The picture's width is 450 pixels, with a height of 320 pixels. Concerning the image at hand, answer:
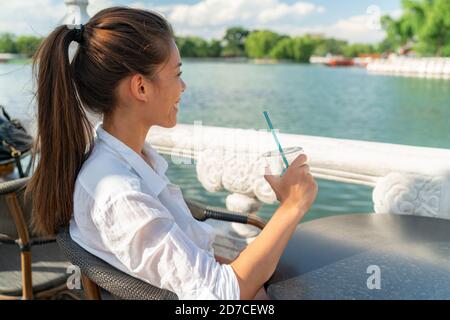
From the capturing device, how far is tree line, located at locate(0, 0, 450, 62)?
166 feet

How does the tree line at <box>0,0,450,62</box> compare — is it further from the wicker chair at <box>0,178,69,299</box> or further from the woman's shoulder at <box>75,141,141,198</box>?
the woman's shoulder at <box>75,141,141,198</box>

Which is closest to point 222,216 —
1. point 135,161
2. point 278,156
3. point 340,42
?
point 278,156

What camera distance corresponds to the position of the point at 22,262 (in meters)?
1.45

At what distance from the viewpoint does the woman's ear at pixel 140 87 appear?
0.97 meters

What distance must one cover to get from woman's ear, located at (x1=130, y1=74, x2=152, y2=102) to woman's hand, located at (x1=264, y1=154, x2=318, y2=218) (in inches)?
12.1

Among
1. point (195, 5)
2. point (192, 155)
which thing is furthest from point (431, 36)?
point (192, 155)

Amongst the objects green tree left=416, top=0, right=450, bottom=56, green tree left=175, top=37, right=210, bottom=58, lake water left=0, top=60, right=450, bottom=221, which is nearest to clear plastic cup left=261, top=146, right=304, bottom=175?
lake water left=0, top=60, right=450, bottom=221

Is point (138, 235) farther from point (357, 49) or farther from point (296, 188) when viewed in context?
point (357, 49)

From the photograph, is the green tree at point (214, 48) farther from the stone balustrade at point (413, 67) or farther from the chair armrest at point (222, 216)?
the chair armrest at point (222, 216)

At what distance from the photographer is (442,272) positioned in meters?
1.07

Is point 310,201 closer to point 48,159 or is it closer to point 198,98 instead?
point 48,159
